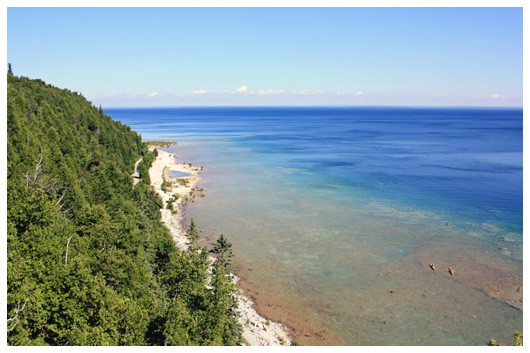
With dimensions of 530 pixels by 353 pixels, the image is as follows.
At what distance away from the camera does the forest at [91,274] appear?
19.3 metres

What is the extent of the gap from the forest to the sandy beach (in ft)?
10.0

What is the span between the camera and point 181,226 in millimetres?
52938

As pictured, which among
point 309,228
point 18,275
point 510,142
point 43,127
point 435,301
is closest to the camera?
point 18,275

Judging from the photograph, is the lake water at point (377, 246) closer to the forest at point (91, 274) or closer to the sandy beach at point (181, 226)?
the sandy beach at point (181, 226)

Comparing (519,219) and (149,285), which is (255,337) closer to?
(149,285)

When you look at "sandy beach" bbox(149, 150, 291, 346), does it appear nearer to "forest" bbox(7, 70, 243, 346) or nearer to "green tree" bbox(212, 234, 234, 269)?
"green tree" bbox(212, 234, 234, 269)

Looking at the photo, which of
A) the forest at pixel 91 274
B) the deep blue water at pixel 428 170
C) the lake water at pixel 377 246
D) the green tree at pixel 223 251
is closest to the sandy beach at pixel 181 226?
the lake water at pixel 377 246

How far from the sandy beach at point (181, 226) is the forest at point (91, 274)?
3060mm

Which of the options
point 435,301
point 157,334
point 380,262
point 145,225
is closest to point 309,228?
point 380,262

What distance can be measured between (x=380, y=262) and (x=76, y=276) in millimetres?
31005

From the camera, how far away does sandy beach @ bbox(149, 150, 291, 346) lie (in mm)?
29844

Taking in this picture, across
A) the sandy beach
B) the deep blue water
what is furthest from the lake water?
the sandy beach

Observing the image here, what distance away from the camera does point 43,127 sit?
46.3m

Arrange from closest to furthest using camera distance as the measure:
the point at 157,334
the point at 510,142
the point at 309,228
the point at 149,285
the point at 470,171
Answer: the point at 157,334
the point at 149,285
the point at 309,228
the point at 470,171
the point at 510,142
